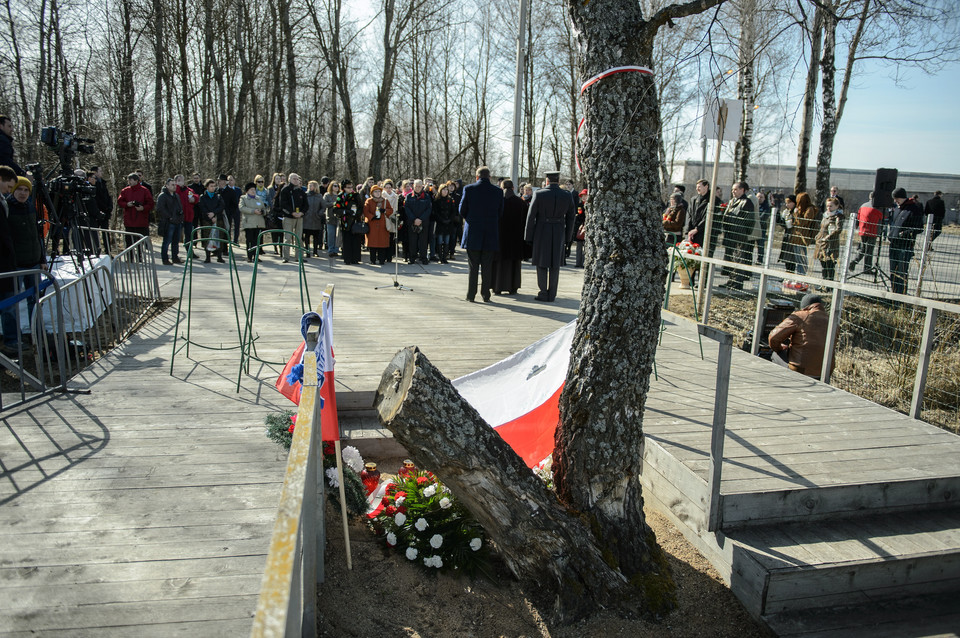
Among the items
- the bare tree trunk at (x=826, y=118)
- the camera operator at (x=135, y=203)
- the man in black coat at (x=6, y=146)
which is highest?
the bare tree trunk at (x=826, y=118)

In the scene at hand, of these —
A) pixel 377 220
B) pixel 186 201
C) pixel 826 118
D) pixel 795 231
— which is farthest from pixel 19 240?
pixel 826 118

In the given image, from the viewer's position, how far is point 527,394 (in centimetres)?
499

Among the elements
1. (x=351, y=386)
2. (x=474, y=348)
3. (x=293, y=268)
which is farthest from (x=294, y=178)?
(x=351, y=386)

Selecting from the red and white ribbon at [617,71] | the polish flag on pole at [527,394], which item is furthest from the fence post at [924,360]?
the red and white ribbon at [617,71]

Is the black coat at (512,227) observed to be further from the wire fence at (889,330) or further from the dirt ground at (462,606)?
the dirt ground at (462,606)

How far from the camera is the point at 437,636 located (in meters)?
3.55

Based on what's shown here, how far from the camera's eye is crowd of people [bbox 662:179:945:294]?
378 inches

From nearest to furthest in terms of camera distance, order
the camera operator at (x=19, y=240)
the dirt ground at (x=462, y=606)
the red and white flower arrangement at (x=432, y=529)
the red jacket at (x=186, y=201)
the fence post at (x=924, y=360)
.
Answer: the dirt ground at (x=462, y=606), the red and white flower arrangement at (x=432, y=529), the fence post at (x=924, y=360), the camera operator at (x=19, y=240), the red jacket at (x=186, y=201)

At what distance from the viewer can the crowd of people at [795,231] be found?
31.5ft

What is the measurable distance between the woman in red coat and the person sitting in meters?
9.42

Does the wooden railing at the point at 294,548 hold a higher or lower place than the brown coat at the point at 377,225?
lower

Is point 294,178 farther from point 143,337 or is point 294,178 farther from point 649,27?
point 649,27

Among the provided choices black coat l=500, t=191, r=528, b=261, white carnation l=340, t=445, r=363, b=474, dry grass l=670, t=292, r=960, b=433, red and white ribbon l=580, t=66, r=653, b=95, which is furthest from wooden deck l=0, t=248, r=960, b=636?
black coat l=500, t=191, r=528, b=261

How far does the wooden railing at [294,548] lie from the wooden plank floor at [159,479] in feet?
1.49
